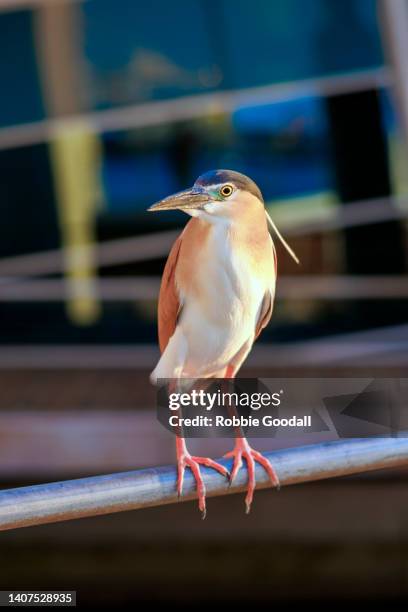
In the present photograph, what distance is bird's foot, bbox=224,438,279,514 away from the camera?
800 millimetres

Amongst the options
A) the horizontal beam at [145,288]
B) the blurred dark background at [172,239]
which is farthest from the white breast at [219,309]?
the horizontal beam at [145,288]

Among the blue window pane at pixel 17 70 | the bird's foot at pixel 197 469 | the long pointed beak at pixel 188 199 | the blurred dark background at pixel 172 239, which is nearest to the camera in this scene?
the long pointed beak at pixel 188 199

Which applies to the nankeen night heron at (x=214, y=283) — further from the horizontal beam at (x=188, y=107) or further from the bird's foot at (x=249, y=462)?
the horizontal beam at (x=188, y=107)

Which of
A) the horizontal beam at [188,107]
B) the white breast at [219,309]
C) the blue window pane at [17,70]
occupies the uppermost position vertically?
the blue window pane at [17,70]

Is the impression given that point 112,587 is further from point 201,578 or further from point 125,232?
point 125,232

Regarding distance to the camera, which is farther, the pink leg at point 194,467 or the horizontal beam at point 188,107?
the horizontal beam at point 188,107

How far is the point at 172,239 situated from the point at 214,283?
152 inches

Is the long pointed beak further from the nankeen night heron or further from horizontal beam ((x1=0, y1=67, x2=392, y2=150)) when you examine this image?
horizontal beam ((x1=0, y1=67, x2=392, y2=150))

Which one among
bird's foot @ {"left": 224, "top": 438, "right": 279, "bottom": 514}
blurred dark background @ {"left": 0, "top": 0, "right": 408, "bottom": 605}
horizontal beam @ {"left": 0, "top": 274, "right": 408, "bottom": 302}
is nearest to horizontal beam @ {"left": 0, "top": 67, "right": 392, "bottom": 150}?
blurred dark background @ {"left": 0, "top": 0, "right": 408, "bottom": 605}

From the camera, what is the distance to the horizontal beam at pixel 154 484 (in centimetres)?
74

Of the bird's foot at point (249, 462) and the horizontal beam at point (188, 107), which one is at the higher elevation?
the horizontal beam at point (188, 107)

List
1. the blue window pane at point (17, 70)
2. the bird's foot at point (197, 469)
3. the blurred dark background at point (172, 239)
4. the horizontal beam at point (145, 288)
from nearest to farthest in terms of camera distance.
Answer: the bird's foot at point (197, 469) < the blurred dark background at point (172, 239) < the blue window pane at point (17, 70) < the horizontal beam at point (145, 288)

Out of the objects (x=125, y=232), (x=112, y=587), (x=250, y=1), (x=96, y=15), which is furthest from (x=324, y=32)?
(x=112, y=587)

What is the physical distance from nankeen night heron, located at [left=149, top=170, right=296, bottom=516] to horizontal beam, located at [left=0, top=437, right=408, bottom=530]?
12 mm
